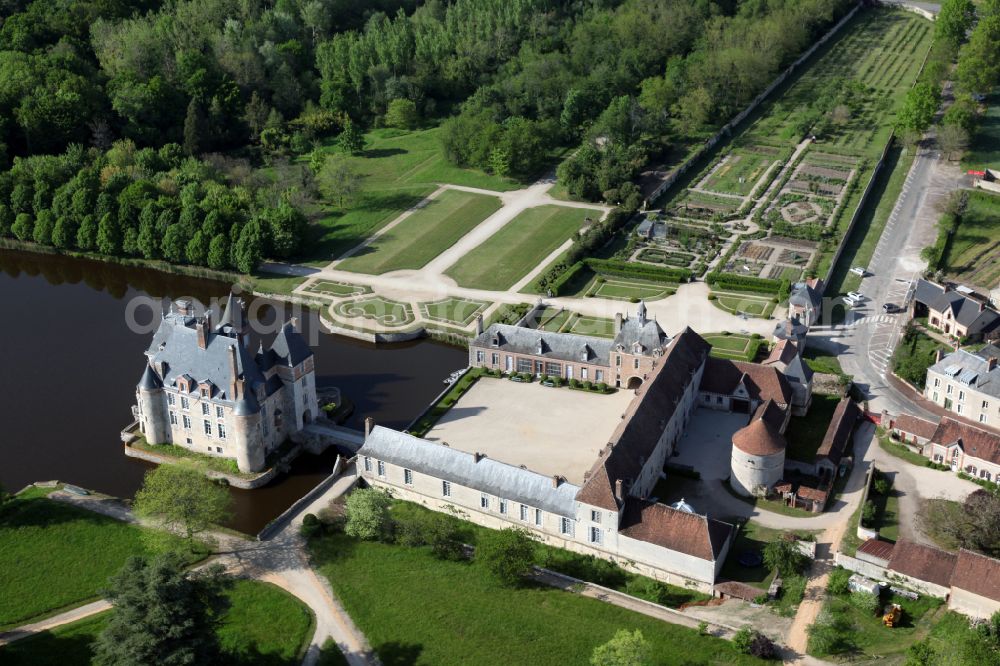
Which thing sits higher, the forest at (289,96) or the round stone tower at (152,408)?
the forest at (289,96)

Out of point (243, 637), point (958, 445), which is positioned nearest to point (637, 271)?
point (958, 445)

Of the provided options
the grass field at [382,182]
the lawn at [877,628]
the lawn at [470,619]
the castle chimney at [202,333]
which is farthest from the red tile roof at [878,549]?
the grass field at [382,182]

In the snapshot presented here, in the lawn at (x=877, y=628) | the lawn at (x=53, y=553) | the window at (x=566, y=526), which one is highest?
the window at (x=566, y=526)

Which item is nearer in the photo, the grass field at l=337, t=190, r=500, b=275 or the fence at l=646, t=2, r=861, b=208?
the grass field at l=337, t=190, r=500, b=275

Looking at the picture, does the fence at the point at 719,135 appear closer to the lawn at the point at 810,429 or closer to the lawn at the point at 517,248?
the lawn at the point at 517,248

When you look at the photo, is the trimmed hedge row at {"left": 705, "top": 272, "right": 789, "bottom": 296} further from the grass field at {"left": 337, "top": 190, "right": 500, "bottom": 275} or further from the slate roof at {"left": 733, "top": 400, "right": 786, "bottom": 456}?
the slate roof at {"left": 733, "top": 400, "right": 786, "bottom": 456}

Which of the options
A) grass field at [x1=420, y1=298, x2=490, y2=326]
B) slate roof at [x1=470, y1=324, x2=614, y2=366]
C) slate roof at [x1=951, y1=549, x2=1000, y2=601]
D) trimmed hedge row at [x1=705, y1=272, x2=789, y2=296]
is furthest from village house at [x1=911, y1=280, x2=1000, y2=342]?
grass field at [x1=420, y1=298, x2=490, y2=326]
